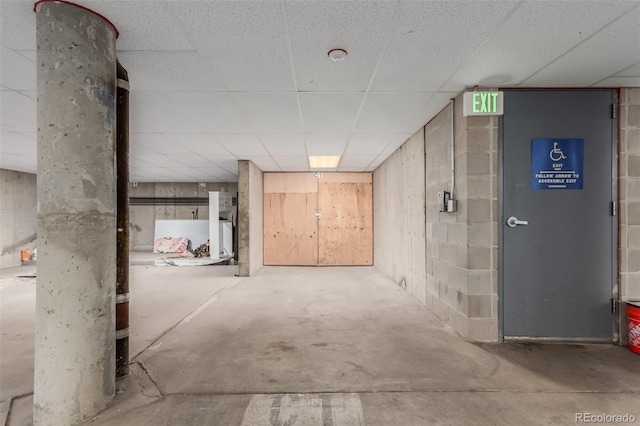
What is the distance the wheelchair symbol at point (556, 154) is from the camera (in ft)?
8.94

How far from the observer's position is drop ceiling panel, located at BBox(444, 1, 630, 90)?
1.70m

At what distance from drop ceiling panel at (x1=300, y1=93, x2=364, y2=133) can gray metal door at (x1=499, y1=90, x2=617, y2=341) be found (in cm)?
146

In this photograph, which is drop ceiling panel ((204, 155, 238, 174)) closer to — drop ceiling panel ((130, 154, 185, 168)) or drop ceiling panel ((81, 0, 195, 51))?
drop ceiling panel ((130, 154, 185, 168))

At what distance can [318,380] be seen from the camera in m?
2.11

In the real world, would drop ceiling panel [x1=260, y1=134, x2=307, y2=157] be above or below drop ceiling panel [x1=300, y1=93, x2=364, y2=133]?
below

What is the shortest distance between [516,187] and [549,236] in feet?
1.77

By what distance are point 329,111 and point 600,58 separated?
2.24m

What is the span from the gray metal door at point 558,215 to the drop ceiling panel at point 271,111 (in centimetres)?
208

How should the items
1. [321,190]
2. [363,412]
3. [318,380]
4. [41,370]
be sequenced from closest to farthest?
1. [41,370]
2. [363,412]
3. [318,380]
4. [321,190]

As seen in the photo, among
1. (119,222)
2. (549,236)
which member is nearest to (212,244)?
(119,222)

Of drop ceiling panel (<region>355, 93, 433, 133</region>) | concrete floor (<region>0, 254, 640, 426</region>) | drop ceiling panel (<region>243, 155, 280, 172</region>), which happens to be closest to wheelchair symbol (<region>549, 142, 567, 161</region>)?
drop ceiling panel (<region>355, 93, 433, 133</region>)

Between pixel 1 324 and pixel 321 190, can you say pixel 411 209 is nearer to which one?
pixel 321 190

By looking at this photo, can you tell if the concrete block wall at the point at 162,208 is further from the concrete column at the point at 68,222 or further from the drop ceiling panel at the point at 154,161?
the concrete column at the point at 68,222

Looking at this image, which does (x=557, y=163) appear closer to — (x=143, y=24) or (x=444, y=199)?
(x=444, y=199)
